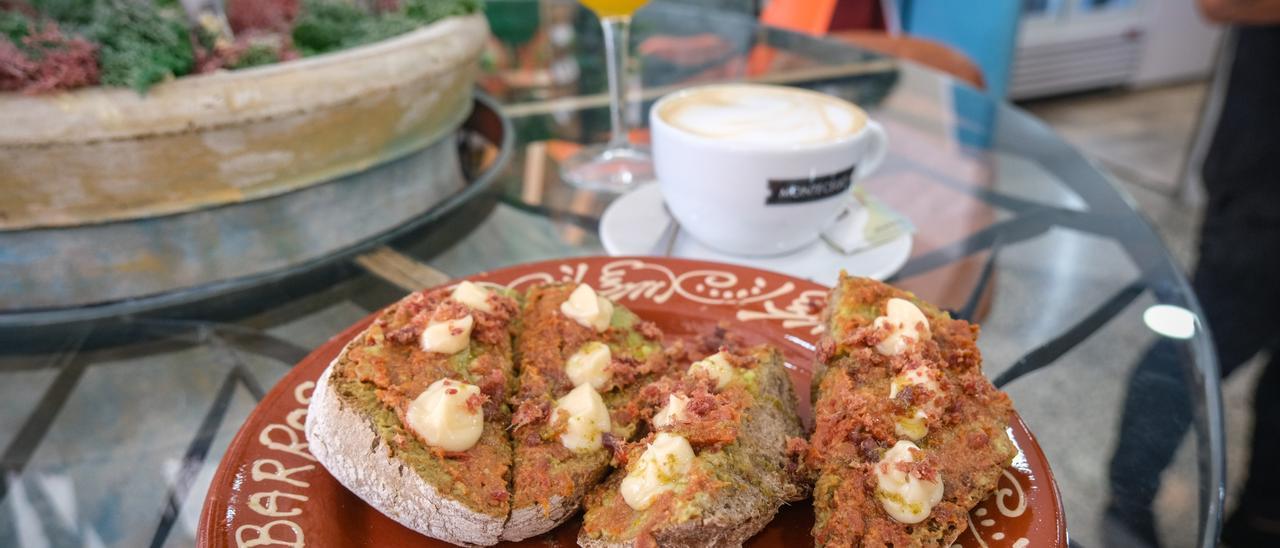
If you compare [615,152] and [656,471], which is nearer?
[656,471]

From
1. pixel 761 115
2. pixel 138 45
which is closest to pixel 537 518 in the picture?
pixel 761 115

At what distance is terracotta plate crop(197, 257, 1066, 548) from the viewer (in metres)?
0.56

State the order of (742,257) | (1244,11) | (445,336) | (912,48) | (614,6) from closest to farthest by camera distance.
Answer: (445,336) → (742,257) → (614,6) → (1244,11) → (912,48)

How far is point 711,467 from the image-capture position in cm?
59

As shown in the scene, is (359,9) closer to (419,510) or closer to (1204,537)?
(419,510)

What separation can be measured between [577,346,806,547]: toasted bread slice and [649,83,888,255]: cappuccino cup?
288 mm

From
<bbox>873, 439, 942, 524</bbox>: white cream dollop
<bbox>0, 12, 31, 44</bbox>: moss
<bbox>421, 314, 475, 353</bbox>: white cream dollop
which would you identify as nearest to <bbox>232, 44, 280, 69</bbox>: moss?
<bbox>0, 12, 31, 44</bbox>: moss

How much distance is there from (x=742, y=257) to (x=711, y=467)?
0.48m

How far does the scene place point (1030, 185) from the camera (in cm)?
124

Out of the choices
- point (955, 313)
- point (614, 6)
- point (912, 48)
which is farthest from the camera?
point (912, 48)

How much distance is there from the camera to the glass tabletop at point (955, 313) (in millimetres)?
695

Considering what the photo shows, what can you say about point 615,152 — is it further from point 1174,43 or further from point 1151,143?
point 1174,43

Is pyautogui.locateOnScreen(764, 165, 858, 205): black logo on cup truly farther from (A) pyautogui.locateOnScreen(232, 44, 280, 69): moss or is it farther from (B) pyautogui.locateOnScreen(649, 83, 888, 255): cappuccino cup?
(A) pyautogui.locateOnScreen(232, 44, 280, 69): moss

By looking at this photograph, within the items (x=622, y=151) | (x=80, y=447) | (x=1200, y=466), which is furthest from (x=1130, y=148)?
(x=80, y=447)
